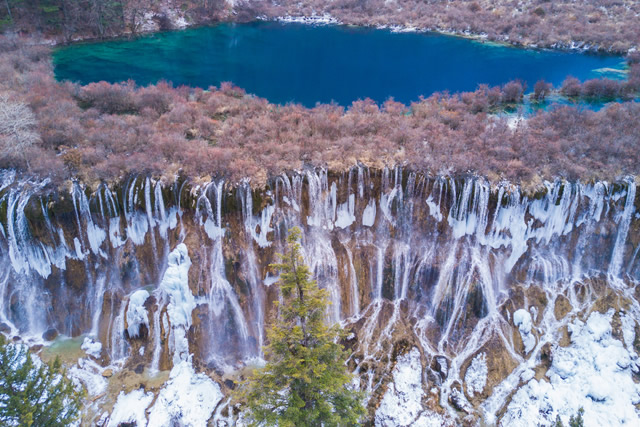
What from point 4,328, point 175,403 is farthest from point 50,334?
point 175,403

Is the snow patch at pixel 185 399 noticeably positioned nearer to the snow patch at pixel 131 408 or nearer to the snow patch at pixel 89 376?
the snow patch at pixel 131 408

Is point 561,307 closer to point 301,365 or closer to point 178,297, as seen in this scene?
point 301,365

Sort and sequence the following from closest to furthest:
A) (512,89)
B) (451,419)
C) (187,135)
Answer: (451,419)
(187,135)
(512,89)

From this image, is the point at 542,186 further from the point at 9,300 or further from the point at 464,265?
the point at 9,300

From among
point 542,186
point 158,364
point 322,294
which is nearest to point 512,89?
point 542,186

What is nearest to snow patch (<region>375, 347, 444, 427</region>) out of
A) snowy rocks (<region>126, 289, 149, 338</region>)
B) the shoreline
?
snowy rocks (<region>126, 289, 149, 338</region>)

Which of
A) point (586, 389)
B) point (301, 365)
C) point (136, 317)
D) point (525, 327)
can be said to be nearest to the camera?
point (301, 365)

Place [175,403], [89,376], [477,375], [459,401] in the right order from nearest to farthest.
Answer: [175,403] → [459,401] → [89,376] → [477,375]
